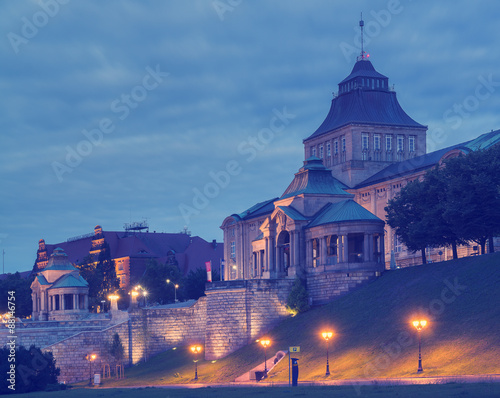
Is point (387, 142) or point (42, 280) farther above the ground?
point (387, 142)

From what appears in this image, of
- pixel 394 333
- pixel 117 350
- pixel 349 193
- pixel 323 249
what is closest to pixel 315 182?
pixel 349 193

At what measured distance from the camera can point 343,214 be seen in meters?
86.6

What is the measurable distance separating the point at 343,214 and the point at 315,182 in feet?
29.4

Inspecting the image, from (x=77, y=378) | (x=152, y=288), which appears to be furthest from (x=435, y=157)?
(x=152, y=288)

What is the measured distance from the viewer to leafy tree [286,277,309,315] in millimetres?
85562

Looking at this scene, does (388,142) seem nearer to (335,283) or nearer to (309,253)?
(309,253)

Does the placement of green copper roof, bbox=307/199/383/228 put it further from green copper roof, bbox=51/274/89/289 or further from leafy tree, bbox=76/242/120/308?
leafy tree, bbox=76/242/120/308

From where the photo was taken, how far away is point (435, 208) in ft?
261

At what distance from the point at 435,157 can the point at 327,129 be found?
91.4 ft

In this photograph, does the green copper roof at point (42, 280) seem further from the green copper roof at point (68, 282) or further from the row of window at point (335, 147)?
the row of window at point (335, 147)

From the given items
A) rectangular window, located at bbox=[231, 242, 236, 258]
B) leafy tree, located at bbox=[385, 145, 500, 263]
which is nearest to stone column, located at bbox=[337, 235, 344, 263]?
leafy tree, located at bbox=[385, 145, 500, 263]

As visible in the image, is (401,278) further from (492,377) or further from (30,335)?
(30,335)

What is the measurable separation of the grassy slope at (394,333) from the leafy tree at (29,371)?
7.84m

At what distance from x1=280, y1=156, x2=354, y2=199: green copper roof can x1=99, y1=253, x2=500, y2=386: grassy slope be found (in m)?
14.2
